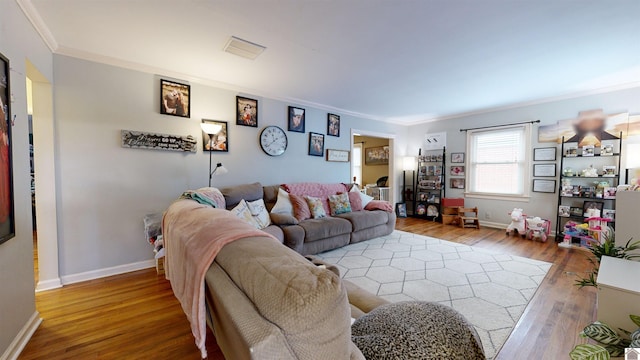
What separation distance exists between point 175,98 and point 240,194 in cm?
144

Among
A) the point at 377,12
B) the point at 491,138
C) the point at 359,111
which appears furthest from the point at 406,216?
the point at 377,12

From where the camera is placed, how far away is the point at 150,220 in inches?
103

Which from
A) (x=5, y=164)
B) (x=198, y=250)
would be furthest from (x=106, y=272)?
(x=198, y=250)

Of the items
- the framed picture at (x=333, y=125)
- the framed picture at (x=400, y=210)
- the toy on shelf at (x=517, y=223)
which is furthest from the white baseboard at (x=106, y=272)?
the toy on shelf at (x=517, y=223)

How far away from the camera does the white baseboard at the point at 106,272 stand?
2555mm

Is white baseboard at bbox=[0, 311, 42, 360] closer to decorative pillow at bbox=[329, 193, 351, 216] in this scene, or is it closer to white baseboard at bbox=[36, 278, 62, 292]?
white baseboard at bbox=[36, 278, 62, 292]

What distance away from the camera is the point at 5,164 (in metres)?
1.51

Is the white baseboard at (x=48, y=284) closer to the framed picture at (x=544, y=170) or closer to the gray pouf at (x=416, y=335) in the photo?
the gray pouf at (x=416, y=335)

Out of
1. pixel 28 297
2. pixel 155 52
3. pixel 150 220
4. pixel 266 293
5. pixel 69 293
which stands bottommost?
pixel 69 293

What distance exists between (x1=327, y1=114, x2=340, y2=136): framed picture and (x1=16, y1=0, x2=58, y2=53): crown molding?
11.8 feet

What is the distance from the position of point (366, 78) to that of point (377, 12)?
1368 millimetres

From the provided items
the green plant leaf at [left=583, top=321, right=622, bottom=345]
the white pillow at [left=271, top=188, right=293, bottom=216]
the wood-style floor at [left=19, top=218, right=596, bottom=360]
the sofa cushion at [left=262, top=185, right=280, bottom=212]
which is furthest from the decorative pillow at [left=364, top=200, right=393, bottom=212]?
the green plant leaf at [left=583, top=321, right=622, bottom=345]

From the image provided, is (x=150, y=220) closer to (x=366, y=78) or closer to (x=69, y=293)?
(x=69, y=293)

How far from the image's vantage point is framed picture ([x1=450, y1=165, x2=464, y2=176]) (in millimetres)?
5336
